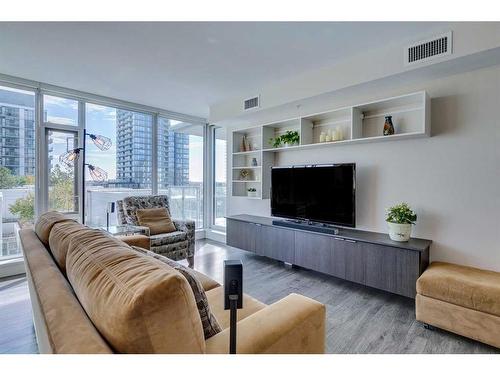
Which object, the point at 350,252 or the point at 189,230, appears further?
the point at 189,230

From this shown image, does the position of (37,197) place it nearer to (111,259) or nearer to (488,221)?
(111,259)

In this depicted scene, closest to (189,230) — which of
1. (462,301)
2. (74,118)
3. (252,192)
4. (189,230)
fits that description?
(189,230)

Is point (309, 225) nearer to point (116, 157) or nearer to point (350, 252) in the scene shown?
point (350, 252)

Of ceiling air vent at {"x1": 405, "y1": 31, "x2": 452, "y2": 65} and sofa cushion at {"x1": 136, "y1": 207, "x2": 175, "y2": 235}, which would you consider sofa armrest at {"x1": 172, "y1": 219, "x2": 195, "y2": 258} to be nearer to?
sofa cushion at {"x1": 136, "y1": 207, "x2": 175, "y2": 235}

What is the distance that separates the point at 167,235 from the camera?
11.8 feet

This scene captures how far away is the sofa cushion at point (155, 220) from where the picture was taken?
3.76 m

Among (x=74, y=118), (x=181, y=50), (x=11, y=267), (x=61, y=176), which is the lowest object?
(x=11, y=267)

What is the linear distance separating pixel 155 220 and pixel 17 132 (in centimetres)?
200

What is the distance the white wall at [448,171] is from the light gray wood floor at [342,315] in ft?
2.45

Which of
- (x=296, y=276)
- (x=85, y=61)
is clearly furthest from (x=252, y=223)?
(x=85, y=61)

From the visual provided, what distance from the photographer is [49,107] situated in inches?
143

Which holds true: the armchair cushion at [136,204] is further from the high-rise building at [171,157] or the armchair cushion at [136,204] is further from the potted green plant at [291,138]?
the potted green plant at [291,138]

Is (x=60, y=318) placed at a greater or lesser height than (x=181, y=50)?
lesser
